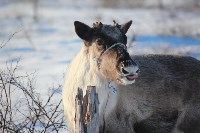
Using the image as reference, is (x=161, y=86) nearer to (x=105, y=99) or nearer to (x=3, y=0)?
(x=105, y=99)

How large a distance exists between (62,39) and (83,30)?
13316 millimetres

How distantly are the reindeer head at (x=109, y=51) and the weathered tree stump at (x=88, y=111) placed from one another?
57cm

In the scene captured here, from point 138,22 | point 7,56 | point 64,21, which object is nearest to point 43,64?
point 7,56

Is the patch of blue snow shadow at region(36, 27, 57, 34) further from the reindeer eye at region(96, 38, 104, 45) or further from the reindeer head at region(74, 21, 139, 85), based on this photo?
the reindeer eye at region(96, 38, 104, 45)

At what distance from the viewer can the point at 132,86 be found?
19.8 feet

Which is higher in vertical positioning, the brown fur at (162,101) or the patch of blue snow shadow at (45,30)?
the patch of blue snow shadow at (45,30)

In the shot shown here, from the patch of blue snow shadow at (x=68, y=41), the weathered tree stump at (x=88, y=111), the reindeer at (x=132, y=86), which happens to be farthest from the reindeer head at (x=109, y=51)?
the patch of blue snow shadow at (x=68, y=41)

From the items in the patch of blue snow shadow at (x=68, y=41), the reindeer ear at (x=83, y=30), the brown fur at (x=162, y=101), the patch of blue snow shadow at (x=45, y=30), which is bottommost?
Answer: the brown fur at (x=162, y=101)

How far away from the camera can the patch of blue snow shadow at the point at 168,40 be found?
649 inches

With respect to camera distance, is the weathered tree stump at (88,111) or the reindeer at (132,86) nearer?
the weathered tree stump at (88,111)

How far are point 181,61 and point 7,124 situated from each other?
8.47 ft

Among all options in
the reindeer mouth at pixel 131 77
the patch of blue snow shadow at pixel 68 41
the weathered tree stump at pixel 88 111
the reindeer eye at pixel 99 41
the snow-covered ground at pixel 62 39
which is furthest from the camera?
the patch of blue snow shadow at pixel 68 41

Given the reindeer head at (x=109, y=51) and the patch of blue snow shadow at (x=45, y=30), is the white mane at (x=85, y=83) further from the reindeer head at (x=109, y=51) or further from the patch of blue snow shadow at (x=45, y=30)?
the patch of blue snow shadow at (x=45, y=30)

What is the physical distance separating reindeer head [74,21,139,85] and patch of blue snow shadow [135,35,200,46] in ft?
35.8
